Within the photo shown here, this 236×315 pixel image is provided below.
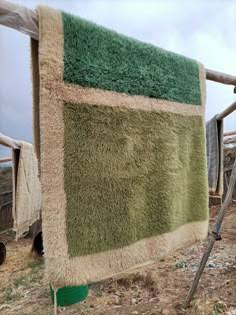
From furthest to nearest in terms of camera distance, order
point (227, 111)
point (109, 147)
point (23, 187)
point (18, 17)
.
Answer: point (23, 187) < point (227, 111) < point (109, 147) < point (18, 17)

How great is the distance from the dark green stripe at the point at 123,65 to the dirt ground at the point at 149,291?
1.55 meters

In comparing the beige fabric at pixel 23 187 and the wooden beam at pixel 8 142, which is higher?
the wooden beam at pixel 8 142

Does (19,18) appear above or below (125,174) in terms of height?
above

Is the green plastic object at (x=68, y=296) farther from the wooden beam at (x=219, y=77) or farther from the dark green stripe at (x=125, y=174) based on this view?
the wooden beam at (x=219, y=77)

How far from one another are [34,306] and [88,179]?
77.8 inches

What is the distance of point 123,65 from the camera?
0.68 m

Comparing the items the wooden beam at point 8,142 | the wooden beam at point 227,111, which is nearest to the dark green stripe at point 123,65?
the wooden beam at point 227,111

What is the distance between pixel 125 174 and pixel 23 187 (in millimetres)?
1972

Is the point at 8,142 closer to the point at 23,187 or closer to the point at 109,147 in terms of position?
the point at 23,187

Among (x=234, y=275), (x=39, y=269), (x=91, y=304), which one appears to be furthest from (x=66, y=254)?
(x=39, y=269)

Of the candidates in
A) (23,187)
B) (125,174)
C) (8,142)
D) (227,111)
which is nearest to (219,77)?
(227,111)

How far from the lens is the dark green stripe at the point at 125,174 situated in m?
0.59

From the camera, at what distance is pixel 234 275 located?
7.54 ft

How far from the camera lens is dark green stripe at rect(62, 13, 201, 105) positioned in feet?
1.94
